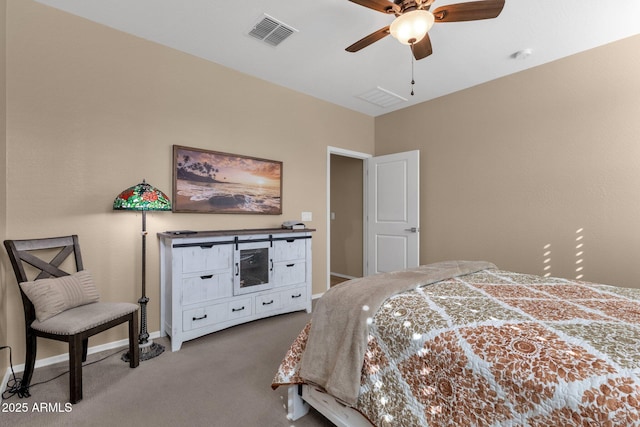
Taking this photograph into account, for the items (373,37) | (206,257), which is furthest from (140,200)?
(373,37)

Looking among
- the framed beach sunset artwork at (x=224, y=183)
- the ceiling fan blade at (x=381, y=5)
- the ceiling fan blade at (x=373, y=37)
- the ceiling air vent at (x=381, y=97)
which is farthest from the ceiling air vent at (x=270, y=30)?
the ceiling air vent at (x=381, y=97)

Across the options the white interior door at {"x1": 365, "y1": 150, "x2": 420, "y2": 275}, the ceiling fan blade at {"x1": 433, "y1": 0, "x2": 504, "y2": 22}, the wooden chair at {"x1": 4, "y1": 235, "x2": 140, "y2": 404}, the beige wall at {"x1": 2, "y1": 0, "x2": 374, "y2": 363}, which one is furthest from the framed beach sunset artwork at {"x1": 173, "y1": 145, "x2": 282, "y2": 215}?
the ceiling fan blade at {"x1": 433, "y1": 0, "x2": 504, "y2": 22}

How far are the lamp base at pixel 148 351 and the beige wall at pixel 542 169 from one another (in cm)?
333

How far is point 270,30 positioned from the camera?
263 cm

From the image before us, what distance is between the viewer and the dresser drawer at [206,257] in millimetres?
2605

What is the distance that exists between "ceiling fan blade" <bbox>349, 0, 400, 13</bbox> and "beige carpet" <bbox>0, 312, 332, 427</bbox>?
2.49 metres

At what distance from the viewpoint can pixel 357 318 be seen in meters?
1.42

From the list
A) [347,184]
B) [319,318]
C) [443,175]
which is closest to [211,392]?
[319,318]

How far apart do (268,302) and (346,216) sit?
8.48ft

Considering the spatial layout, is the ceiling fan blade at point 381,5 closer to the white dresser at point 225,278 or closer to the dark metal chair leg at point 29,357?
the white dresser at point 225,278

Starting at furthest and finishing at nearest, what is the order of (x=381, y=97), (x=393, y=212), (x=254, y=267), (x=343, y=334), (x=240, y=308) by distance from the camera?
(x=393, y=212), (x=381, y=97), (x=254, y=267), (x=240, y=308), (x=343, y=334)

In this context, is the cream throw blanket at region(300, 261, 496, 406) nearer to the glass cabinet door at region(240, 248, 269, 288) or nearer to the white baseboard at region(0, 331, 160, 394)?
the glass cabinet door at region(240, 248, 269, 288)

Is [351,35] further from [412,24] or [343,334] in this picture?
[343,334]

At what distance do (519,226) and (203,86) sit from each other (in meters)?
3.78
